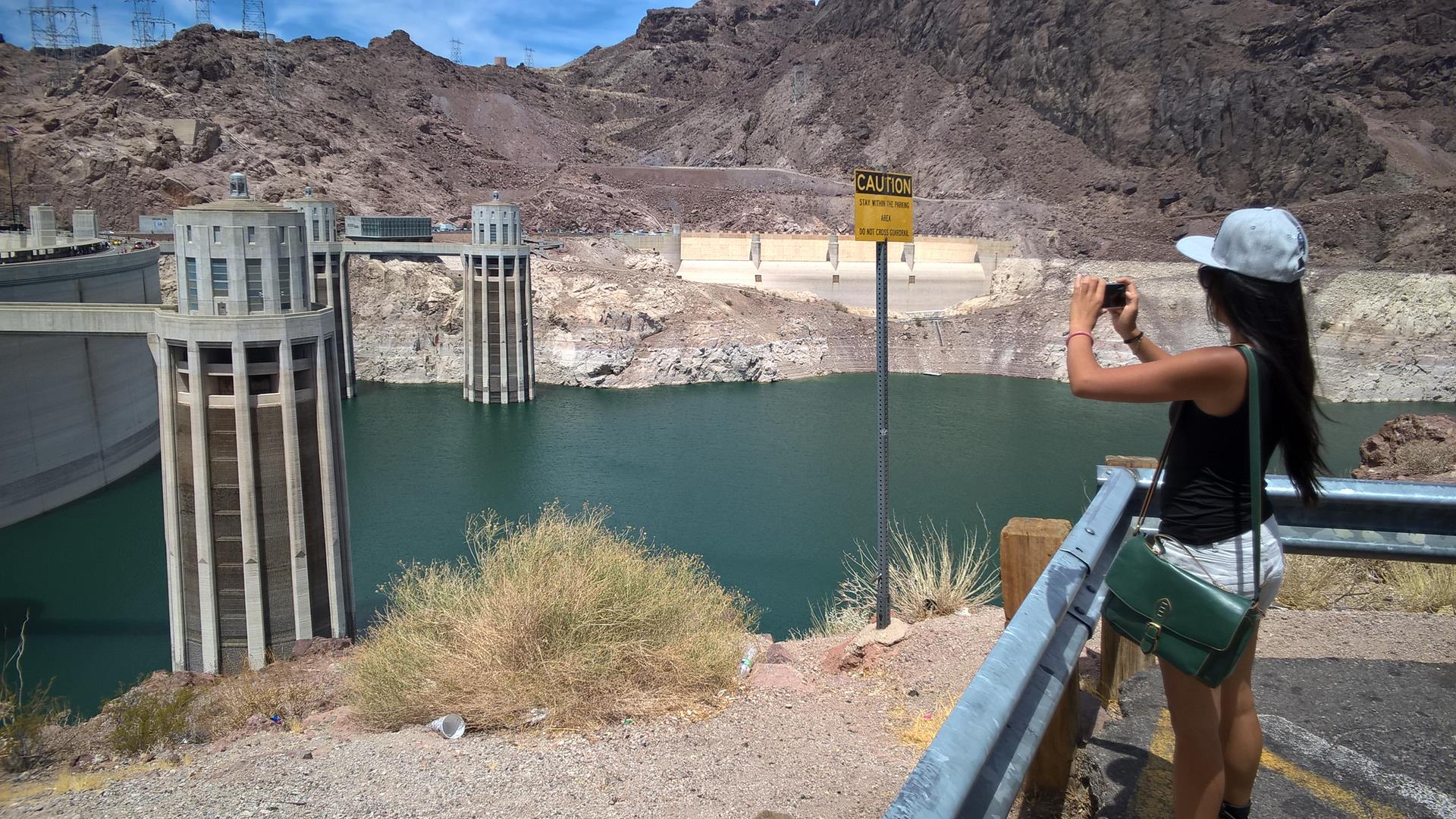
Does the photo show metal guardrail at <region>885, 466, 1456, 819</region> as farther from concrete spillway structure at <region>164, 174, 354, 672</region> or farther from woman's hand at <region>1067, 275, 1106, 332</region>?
concrete spillway structure at <region>164, 174, 354, 672</region>

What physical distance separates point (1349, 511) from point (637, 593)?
441 cm

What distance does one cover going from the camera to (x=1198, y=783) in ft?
8.11

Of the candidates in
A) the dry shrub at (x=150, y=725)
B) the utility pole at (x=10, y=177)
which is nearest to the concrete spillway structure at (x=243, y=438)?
the dry shrub at (x=150, y=725)

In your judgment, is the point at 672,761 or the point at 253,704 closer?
the point at 672,761

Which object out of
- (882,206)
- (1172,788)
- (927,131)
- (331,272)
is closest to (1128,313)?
(1172,788)

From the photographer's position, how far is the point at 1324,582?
19.9 feet

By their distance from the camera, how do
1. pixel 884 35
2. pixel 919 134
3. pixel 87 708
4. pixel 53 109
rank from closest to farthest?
pixel 87 708
pixel 53 109
pixel 919 134
pixel 884 35

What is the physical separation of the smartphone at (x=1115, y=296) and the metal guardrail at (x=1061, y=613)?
583 millimetres

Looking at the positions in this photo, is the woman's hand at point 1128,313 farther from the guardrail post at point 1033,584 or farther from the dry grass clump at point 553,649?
the dry grass clump at point 553,649

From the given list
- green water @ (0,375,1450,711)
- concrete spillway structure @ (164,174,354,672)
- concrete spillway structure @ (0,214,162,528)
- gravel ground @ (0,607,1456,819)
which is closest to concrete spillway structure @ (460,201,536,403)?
green water @ (0,375,1450,711)

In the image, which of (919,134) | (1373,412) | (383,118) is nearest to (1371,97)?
(919,134)

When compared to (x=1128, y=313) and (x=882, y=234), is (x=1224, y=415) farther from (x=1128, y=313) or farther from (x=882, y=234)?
(x=882, y=234)

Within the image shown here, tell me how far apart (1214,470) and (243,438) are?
13712mm

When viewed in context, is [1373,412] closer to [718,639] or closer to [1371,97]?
[1371,97]
